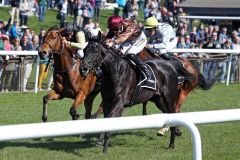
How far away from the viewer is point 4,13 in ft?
100

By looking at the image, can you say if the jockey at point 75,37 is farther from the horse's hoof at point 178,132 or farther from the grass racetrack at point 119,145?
the horse's hoof at point 178,132

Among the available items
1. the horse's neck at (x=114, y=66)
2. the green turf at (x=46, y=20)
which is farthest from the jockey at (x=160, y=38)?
the green turf at (x=46, y=20)

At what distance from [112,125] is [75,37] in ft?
22.9

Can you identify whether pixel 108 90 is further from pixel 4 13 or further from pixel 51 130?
pixel 4 13

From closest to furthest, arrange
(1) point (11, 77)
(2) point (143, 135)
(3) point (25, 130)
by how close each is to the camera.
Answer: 1. (3) point (25, 130)
2. (2) point (143, 135)
3. (1) point (11, 77)

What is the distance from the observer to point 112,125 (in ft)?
12.0

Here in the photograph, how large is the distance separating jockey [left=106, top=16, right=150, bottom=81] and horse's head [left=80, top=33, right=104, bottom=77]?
1.57 ft

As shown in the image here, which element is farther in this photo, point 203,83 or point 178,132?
point 203,83

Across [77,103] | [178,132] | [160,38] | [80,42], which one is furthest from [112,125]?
[160,38]

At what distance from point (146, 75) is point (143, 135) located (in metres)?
1.42

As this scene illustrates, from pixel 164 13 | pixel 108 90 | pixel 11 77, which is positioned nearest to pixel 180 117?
pixel 108 90

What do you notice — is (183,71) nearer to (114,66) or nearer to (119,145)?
(119,145)

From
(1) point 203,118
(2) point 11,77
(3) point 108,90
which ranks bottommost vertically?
(2) point 11,77

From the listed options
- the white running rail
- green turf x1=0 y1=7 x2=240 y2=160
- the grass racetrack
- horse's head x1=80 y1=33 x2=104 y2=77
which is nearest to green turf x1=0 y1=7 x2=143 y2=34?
green turf x1=0 y1=7 x2=240 y2=160
